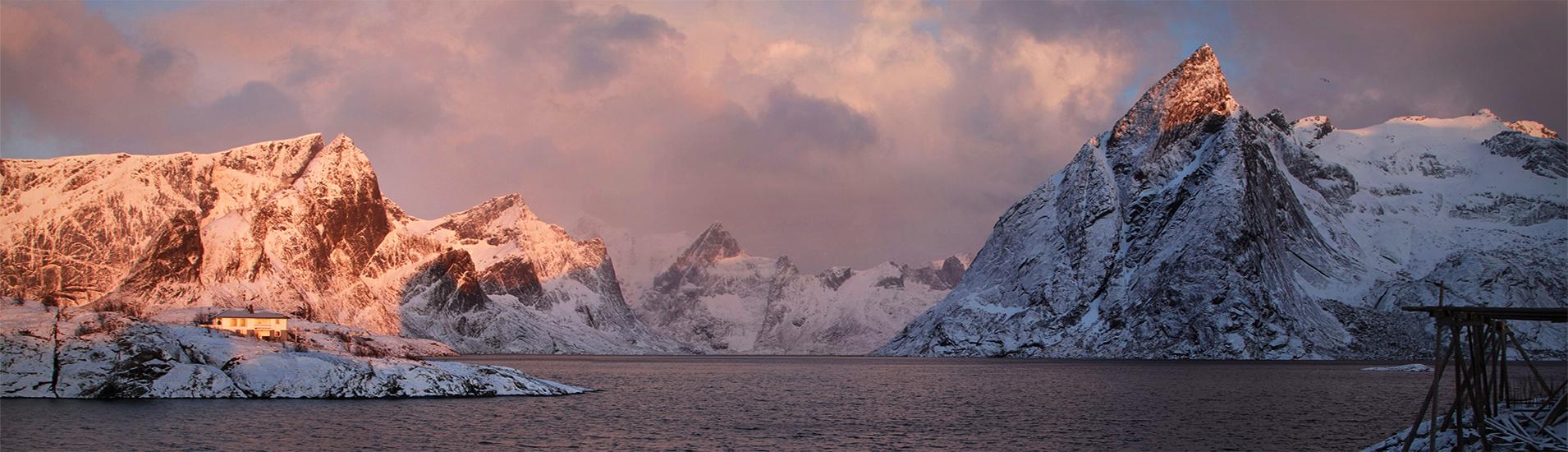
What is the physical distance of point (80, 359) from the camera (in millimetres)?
87875

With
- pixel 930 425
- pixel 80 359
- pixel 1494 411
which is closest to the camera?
pixel 1494 411

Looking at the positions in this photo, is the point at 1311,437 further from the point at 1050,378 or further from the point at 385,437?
the point at 1050,378

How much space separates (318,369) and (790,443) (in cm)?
4501

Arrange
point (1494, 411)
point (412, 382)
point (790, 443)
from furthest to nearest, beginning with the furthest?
1. point (412, 382)
2. point (790, 443)
3. point (1494, 411)

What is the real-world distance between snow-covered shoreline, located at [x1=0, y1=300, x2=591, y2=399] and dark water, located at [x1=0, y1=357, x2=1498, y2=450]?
261 cm

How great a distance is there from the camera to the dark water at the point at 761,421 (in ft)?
208

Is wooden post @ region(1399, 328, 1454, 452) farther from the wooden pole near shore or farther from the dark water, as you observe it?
the dark water

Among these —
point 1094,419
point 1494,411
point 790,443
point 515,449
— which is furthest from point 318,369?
point 1494,411

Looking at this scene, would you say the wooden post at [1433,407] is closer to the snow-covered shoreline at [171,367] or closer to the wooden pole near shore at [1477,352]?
the wooden pole near shore at [1477,352]

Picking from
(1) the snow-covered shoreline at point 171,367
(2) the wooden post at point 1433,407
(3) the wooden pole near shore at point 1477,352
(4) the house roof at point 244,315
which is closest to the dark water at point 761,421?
(1) the snow-covered shoreline at point 171,367

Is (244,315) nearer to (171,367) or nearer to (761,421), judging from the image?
(171,367)

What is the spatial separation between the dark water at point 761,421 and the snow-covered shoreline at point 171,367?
261cm

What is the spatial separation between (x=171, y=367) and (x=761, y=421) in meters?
46.4

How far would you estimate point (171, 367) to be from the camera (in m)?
89.4
